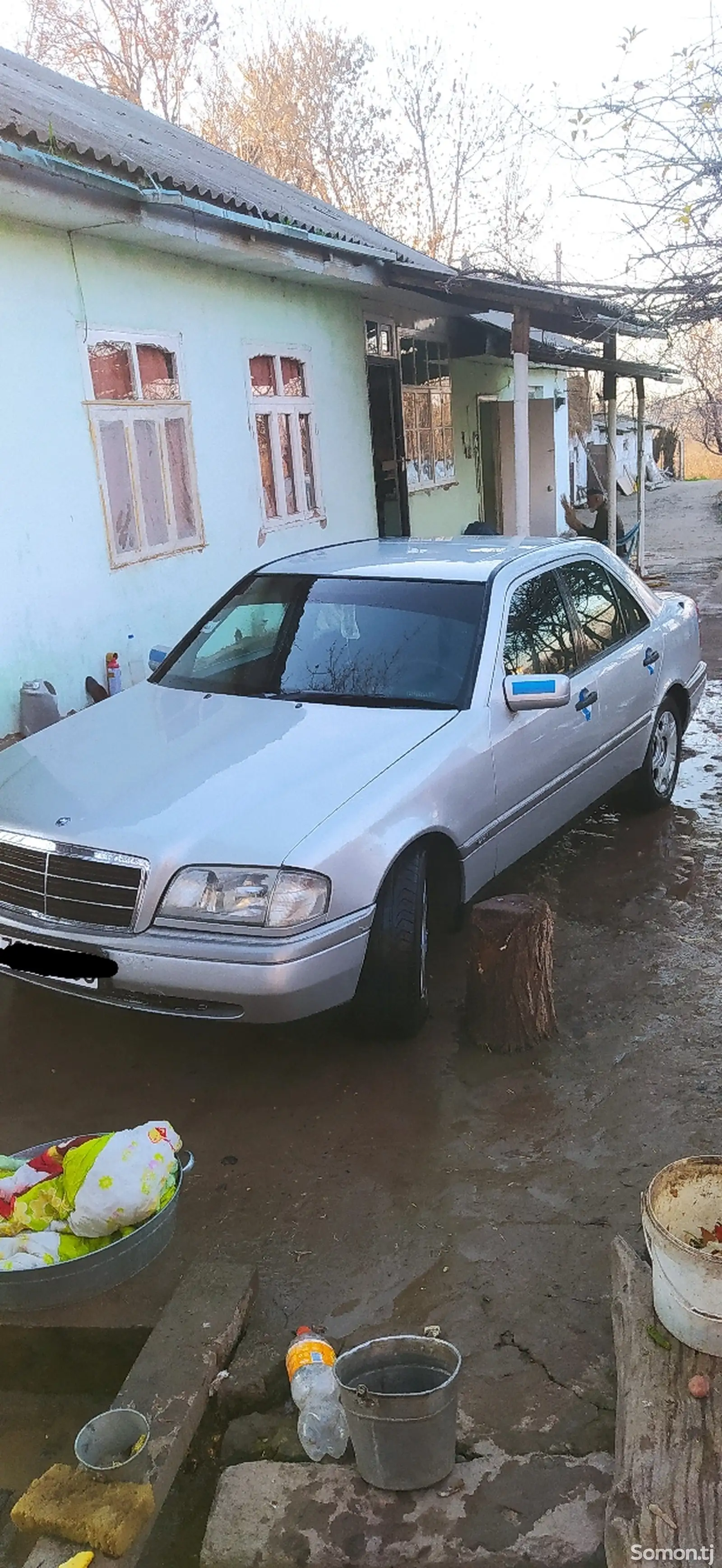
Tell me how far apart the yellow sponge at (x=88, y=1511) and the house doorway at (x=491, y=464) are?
52.6 feet

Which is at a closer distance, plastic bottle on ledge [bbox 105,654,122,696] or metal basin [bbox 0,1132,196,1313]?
metal basin [bbox 0,1132,196,1313]

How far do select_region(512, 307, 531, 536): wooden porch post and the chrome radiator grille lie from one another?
7.27 m

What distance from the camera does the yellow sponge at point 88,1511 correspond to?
2.18 meters

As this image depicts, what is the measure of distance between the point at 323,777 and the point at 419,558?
1.80 meters

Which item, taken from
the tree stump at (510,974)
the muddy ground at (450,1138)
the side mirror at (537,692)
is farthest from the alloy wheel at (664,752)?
the tree stump at (510,974)

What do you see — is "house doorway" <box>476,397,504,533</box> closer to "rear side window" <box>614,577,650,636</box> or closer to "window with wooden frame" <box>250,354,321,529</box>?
"window with wooden frame" <box>250,354,321,529</box>

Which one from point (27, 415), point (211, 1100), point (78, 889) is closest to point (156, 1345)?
point (211, 1100)

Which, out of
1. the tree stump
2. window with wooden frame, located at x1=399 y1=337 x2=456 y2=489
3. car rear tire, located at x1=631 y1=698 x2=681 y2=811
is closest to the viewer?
the tree stump

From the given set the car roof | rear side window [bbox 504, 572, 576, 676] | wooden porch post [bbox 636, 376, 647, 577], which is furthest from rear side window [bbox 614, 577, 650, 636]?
wooden porch post [bbox 636, 376, 647, 577]

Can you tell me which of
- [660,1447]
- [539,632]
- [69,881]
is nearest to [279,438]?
[539,632]

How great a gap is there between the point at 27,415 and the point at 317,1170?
15.8 ft

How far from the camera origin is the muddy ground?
2.77 meters

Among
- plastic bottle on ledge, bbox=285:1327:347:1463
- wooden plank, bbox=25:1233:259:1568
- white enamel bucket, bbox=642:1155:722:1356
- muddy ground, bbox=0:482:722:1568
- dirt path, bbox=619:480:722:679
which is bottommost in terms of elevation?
dirt path, bbox=619:480:722:679

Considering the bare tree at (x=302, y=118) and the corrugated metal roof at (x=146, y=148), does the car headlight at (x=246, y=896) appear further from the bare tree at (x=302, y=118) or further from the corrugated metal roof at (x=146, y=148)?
the bare tree at (x=302, y=118)
